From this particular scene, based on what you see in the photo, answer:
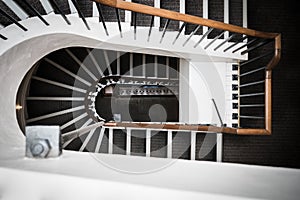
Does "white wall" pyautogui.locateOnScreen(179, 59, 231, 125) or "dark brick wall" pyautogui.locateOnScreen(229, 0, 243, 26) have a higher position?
"dark brick wall" pyautogui.locateOnScreen(229, 0, 243, 26)

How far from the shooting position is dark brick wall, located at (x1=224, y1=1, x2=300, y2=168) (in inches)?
129

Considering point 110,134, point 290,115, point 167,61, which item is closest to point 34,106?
point 110,134

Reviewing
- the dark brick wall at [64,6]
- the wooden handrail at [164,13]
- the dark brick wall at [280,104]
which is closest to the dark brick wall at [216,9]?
the dark brick wall at [280,104]

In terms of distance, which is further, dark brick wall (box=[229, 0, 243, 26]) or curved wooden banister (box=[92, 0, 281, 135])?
dark brick wall (box=[229, 0, 243, 26])

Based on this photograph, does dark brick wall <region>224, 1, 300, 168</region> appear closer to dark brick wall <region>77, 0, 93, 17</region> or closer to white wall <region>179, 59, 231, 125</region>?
white wall <region>179, 59, 231, 125</region>

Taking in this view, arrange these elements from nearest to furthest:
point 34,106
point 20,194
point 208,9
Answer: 1. point 20,194
2. point 208,9
3. point 34,106

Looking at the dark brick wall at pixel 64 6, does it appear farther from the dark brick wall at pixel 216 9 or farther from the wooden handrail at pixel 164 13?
the dark brick wall at pixel 216 9

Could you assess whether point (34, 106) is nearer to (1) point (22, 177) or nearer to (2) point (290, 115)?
(2) point (290, 115)

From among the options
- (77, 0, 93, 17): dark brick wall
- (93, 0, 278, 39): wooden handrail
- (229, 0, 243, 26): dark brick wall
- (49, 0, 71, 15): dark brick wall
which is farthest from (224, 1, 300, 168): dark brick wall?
(49, 0, 71, 15): dark brick wall

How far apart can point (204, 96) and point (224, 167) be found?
260cm

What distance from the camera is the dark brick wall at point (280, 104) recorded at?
3.27 metres

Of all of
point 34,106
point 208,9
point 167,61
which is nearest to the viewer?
point 208,9

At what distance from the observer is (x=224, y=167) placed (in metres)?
0.77

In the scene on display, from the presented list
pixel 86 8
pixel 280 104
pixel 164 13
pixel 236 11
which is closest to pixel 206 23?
pixel 164 13
